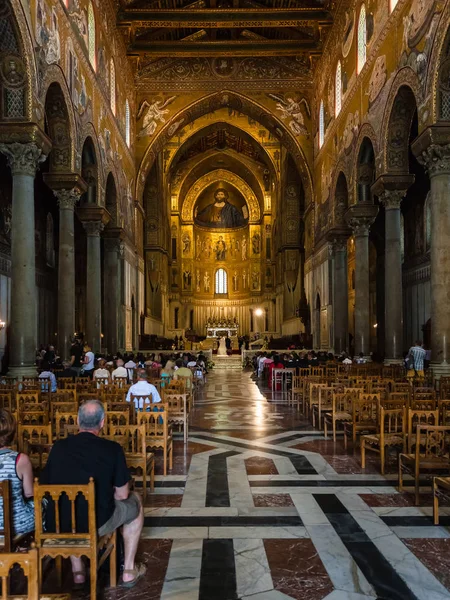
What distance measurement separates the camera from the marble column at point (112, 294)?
27500 mm

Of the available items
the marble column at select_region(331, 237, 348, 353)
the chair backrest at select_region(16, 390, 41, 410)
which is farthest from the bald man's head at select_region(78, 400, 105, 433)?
the marble column at select_region(331, 237, 348, 353)

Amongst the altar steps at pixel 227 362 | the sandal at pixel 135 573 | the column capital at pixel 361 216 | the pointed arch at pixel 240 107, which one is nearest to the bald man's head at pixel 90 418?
the sandal at pixel 135 573

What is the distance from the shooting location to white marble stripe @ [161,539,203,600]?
4188 mm

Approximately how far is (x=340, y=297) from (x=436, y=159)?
13567 mm

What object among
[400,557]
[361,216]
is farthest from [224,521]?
[361,216]

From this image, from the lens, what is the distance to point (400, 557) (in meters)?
4.82

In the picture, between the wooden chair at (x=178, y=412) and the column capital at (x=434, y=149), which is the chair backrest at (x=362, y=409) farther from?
the column capital at (x=434, y=149)

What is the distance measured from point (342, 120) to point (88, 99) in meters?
11.6

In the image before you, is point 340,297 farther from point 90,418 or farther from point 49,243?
point 90,418

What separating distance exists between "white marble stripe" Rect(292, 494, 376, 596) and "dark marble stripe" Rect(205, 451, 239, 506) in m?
0.88

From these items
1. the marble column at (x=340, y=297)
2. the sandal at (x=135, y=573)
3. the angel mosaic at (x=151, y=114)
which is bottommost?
the sandal at (x=135, y=573)

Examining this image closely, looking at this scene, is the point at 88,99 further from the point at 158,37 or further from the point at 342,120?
the point at 158,37

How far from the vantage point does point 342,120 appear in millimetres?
25828

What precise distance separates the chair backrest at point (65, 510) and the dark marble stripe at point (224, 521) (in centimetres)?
192
